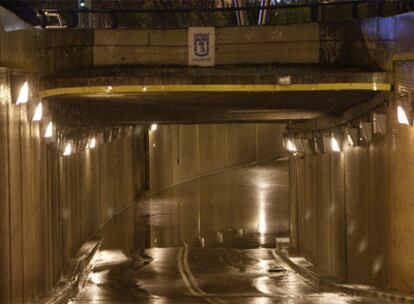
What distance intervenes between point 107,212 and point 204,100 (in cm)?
1659

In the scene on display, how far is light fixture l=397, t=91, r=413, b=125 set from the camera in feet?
43.1

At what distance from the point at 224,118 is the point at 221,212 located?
1645cm

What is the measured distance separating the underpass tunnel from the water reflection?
5503 mm

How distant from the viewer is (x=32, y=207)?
47.6 ft

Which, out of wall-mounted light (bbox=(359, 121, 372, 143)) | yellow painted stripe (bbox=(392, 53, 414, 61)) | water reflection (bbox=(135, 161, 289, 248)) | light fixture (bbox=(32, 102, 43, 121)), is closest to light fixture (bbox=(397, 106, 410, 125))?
yellow painted stripe (bbox=(392, 53, 414, 61))

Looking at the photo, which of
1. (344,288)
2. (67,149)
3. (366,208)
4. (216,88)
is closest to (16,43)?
(216,88)

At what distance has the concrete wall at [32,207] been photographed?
12727mm

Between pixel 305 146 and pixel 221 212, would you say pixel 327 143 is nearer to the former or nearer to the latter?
pixel 305 146

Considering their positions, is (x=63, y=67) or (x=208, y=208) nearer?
(x=63, y=67)

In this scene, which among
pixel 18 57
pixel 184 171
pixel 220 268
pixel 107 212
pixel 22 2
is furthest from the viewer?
pixel 184 171

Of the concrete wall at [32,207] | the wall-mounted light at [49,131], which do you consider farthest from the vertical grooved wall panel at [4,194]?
the wall-mounted light at [49,131]

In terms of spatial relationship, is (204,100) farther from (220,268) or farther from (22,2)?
(220,268)

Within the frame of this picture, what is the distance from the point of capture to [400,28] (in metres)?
13.8

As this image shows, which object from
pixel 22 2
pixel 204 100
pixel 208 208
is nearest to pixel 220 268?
pixel 204 100
